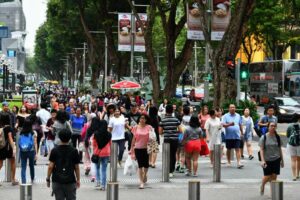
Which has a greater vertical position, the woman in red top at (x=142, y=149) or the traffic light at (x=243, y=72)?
the traffic light at (x=243, y=72)

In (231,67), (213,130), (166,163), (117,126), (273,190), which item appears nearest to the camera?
(273,190)

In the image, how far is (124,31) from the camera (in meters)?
45.8

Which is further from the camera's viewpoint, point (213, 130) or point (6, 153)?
point (213, 130)

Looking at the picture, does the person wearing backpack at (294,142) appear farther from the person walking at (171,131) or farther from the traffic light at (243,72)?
the traffic light at (243,72)

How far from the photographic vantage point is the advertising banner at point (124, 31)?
45094mm

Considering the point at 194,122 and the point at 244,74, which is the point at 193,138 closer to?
the point at 194,122

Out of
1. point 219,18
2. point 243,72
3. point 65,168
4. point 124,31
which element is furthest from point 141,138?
point 124,31

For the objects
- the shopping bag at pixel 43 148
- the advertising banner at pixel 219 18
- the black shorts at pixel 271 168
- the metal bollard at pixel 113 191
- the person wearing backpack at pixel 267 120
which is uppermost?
the advertising banner at pixel 219 18

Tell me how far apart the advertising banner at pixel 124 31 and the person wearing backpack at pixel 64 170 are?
3474cm

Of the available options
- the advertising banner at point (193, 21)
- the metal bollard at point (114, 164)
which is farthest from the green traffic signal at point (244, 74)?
the metal bollard at point (114, 164)

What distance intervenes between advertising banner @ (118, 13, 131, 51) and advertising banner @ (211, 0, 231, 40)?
1638cm

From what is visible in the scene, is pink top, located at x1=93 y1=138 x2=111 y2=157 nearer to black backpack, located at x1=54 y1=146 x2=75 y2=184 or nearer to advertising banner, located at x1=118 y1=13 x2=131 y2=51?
black backpack, located at x1=54 y1=146 x2=75 y2=184

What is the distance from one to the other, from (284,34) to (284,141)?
34.0 metres

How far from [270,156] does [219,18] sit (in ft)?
49.9
